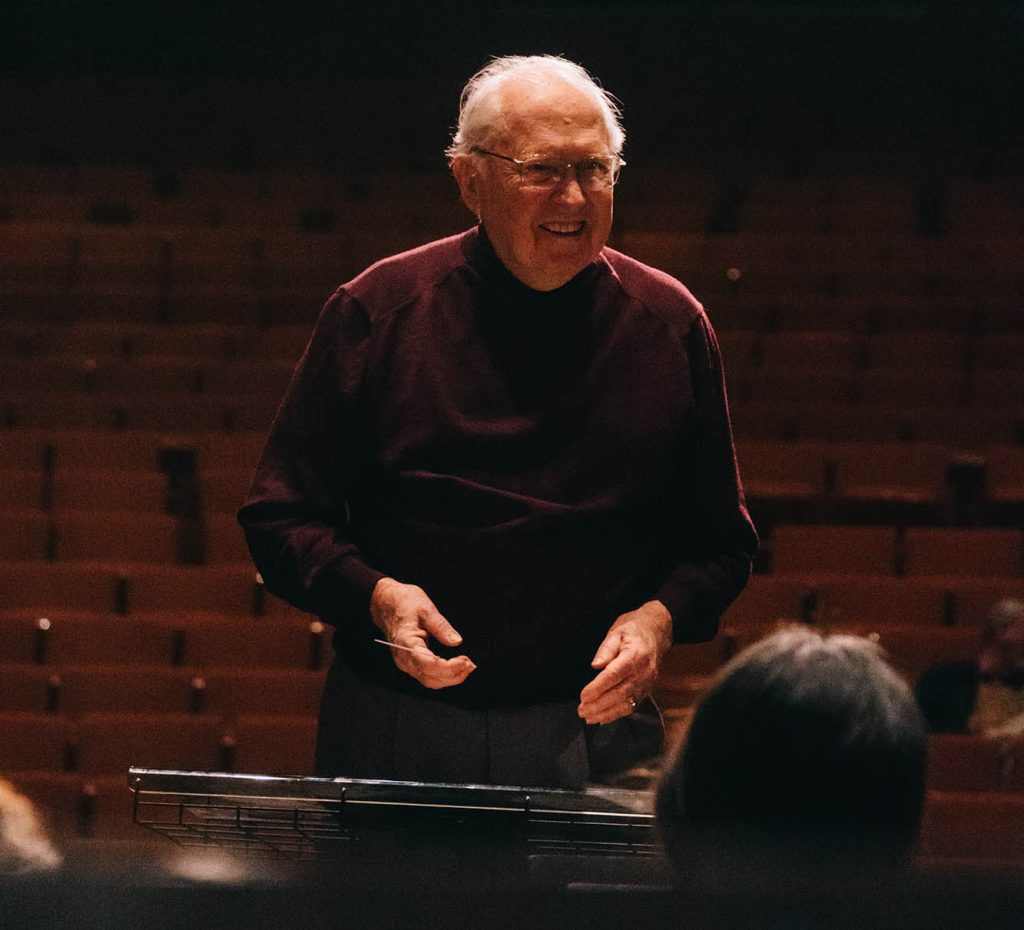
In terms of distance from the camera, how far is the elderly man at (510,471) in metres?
1.03

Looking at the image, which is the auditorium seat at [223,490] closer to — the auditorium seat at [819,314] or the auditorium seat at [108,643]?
the auditorium seat at [108,643]

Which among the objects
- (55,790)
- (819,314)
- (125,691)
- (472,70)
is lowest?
(55,790)

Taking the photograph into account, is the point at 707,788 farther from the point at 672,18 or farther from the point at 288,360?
the point at 672,18

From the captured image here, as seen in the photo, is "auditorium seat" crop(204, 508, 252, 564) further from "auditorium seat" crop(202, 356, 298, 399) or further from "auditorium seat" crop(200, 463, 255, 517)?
"auditorium seat" crop(202, 356, 298, 399)

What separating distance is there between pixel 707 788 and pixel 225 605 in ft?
9.14

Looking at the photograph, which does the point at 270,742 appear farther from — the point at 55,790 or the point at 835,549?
the point at 835,549

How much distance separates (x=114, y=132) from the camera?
5.78 m

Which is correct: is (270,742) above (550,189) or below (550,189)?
below

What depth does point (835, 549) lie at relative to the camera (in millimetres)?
3395

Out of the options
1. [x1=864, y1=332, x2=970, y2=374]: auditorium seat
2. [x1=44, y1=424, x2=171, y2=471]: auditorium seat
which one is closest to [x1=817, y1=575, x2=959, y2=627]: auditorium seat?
[x1=864, y1=332, x2=970, y2=374]: auditorium seat

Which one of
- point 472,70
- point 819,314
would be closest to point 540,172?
point 819,314

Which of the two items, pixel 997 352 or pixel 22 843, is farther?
pixel 997 352

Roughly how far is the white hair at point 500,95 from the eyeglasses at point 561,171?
20 mm

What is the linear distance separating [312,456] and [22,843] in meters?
0.62
